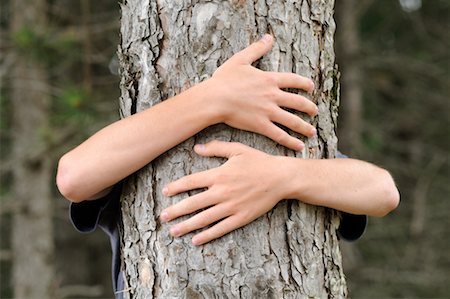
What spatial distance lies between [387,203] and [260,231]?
1.26 feet

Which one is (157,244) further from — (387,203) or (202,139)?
(387,203)

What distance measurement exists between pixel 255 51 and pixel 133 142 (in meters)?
0.36

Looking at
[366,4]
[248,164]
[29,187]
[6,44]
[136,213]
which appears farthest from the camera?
[366,4]

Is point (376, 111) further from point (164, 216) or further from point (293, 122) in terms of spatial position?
point (164, 216)

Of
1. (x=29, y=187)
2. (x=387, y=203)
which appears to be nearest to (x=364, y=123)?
(x=29, y=187)

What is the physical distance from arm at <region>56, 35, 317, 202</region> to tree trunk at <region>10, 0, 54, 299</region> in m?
3.72

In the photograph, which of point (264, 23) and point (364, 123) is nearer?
point (264, 23)

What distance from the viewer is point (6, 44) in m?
4.97

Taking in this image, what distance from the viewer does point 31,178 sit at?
5.32 m

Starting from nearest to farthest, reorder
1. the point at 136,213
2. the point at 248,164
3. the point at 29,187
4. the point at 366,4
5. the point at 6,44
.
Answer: the point at 248,164, the point at 136,213, the point at 6,44, the point at 29,187, the point at 366,4

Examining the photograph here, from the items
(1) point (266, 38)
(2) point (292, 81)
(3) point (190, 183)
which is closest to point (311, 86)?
(2) point (292, 81)

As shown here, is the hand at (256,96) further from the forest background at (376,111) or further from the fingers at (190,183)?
the forest background at (376,111)

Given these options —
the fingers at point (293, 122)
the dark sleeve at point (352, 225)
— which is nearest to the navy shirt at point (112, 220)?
the dark sleeve at point (352, 225)

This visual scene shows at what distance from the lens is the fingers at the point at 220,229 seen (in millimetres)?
1549
